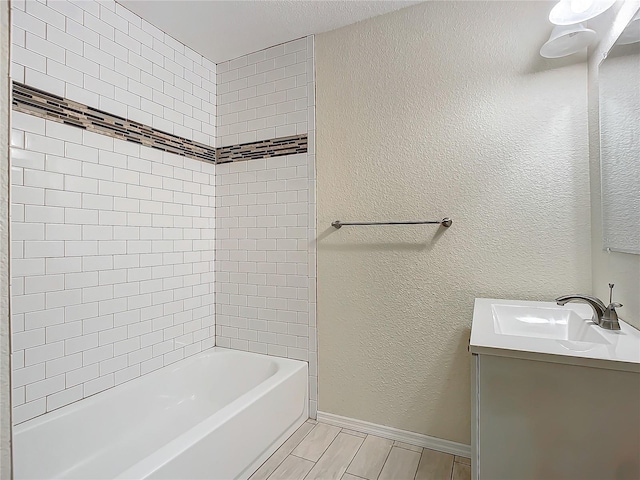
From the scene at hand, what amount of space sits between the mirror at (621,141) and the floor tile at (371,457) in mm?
1493

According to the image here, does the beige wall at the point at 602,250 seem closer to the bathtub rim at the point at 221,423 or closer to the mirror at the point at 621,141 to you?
the mirror at the point at 621,141

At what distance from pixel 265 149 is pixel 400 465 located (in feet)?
6.81

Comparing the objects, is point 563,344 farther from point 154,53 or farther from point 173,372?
point 154,53

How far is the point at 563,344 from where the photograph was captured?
3.53 ft

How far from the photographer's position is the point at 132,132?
2129 mm

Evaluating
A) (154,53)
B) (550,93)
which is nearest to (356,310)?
(550,93)

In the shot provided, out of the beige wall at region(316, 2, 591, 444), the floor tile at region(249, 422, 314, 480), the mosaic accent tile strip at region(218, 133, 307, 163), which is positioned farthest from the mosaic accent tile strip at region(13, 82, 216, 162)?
the floor tile at region(249, 422, 314, 480)

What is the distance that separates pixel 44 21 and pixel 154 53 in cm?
63

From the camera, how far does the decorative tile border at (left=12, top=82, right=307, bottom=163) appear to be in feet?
5.51

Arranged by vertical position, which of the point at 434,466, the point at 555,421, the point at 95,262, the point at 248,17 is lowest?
the point at 434,466

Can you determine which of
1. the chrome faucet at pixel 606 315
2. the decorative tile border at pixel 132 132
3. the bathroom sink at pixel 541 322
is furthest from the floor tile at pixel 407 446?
the decorative tile border at pixel 132 132

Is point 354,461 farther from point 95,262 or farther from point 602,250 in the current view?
point 95,262

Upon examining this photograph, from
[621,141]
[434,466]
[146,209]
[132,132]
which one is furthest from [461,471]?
[132,132]

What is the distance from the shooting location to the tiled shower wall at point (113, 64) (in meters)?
1.69
